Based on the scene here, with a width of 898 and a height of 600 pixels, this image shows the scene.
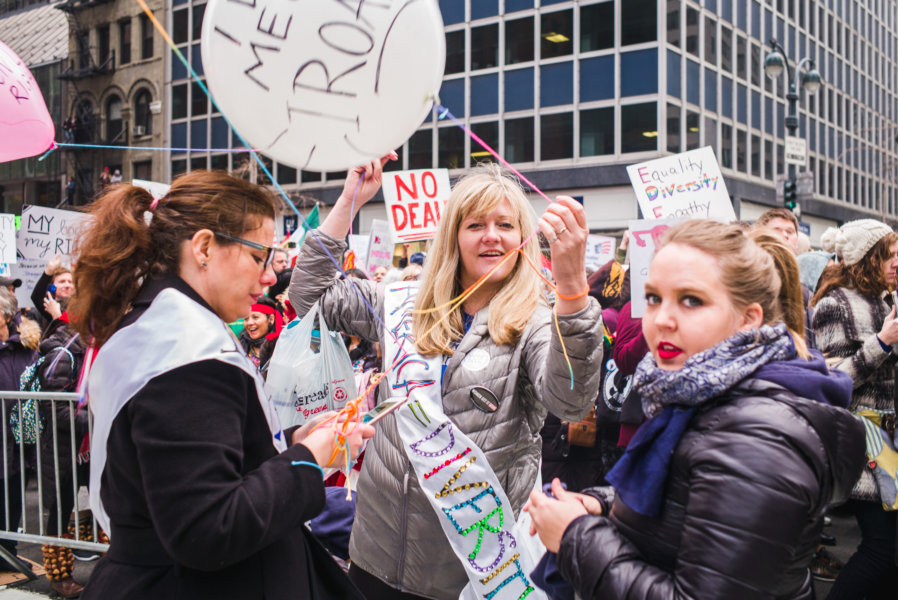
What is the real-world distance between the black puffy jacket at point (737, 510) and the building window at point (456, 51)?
2478cm

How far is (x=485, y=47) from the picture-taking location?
2448 cm

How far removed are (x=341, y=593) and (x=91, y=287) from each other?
102 cm

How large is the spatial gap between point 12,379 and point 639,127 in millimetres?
19966

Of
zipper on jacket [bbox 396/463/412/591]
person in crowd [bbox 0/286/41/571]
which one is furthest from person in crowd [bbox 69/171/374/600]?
person in crowd [bbox 0/286/41/571]

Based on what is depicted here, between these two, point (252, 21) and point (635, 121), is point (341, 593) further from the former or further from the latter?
point (635, 121)

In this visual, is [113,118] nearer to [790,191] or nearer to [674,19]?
[674,19]

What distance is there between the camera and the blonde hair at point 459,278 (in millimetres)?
2457

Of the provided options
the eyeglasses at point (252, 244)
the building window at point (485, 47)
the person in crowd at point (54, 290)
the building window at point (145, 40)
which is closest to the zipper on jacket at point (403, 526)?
the eyeglasses at point (252, 244)

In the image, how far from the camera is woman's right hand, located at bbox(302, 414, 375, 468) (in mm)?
1779

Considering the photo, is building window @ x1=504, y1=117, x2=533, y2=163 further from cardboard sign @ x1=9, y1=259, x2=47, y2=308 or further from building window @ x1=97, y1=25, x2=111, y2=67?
building window @ x1=97, y1=25, x2=111, y2=67

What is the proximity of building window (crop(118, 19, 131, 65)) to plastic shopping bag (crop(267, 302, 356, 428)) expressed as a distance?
110ft

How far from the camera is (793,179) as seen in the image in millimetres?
16438

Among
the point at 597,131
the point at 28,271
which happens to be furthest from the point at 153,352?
the point at 597,131

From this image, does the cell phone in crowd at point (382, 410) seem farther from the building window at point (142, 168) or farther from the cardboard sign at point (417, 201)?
the building window at point (142, 168)
